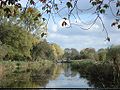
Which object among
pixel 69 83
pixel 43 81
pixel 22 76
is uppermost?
pixel 22 76

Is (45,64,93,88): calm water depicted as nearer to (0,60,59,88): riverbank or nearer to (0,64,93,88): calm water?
(0,64,93,88): calm water

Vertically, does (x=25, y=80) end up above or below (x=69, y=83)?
above

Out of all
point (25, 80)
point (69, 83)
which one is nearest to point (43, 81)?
point (25, 80)

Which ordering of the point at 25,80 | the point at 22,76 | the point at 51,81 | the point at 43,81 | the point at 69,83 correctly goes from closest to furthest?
1. the point at 69,83
2. the point at 43,81
3. the point at 51,81
4. the point at 25,80
5. the point at 22,76

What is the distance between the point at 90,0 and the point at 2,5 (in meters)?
1.25

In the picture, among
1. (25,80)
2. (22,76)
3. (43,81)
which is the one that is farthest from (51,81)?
(22,76)

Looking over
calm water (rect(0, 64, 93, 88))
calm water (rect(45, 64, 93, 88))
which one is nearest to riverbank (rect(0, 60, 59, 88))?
calm water (rect(0, 64, 93, 88))

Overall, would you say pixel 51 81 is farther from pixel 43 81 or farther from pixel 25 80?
pixel 25 80

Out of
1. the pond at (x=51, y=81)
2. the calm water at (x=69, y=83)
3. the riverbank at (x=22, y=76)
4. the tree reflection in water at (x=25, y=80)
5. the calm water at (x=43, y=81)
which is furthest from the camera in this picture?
the riverbank at (x=22, y=76)

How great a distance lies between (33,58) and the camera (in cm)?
7794

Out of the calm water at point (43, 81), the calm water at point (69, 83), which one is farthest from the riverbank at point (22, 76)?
the calm water at point (69, 83)

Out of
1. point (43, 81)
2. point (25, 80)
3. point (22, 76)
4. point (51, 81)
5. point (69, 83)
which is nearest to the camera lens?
point (69, 83)

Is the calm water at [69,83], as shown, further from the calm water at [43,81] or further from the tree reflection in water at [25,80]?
the tree reflection in water at [25,80]

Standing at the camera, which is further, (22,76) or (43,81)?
(22,76)
